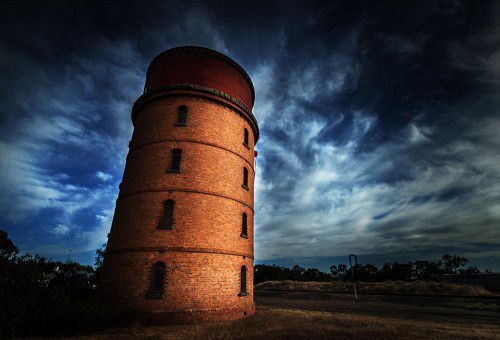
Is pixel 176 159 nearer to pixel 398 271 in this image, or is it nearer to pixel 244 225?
pixel 244 225

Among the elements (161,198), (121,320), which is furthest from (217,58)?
(121,320)

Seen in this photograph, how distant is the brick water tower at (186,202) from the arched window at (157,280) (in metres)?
0.04

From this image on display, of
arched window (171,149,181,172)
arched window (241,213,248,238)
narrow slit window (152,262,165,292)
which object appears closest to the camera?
narrow slit window (152,262,165,292)

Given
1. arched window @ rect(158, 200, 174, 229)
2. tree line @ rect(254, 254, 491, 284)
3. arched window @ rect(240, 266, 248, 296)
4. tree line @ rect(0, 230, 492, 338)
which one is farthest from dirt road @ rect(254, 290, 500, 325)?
tree line @ rect(254, 254, 491, 284)

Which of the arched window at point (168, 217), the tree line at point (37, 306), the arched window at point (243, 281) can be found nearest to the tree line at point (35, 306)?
the tree line at point (37, 306)

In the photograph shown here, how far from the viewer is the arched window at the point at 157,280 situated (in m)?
9.62

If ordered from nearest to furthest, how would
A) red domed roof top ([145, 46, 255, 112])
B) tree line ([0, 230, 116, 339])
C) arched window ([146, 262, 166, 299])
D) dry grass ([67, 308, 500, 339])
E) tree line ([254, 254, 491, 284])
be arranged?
tree line ([0, 230, 116, 339]) < dry grass ([67, 308, 500, 339]) < arched window ([146, 262, 166, 299]) < red domed roof top ([145, 46, 255, 112]) < tree line ([254, 254, 491, 284])

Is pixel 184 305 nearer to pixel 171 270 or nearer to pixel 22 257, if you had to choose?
pixel 171 270

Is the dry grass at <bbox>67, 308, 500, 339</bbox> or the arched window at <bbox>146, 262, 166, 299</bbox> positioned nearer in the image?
the dry grass at <bbox>67, 308, 500, 339</bbox>

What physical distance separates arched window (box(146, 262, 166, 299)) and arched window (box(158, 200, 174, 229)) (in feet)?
4.69

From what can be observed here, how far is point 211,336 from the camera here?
7496 mm

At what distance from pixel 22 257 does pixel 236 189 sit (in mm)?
8111

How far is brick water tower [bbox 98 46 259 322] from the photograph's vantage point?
32.6 feet

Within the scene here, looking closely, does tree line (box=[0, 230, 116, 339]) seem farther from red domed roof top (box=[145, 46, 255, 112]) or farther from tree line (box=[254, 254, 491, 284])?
tree line (box=[254, 254, 491, 284])
